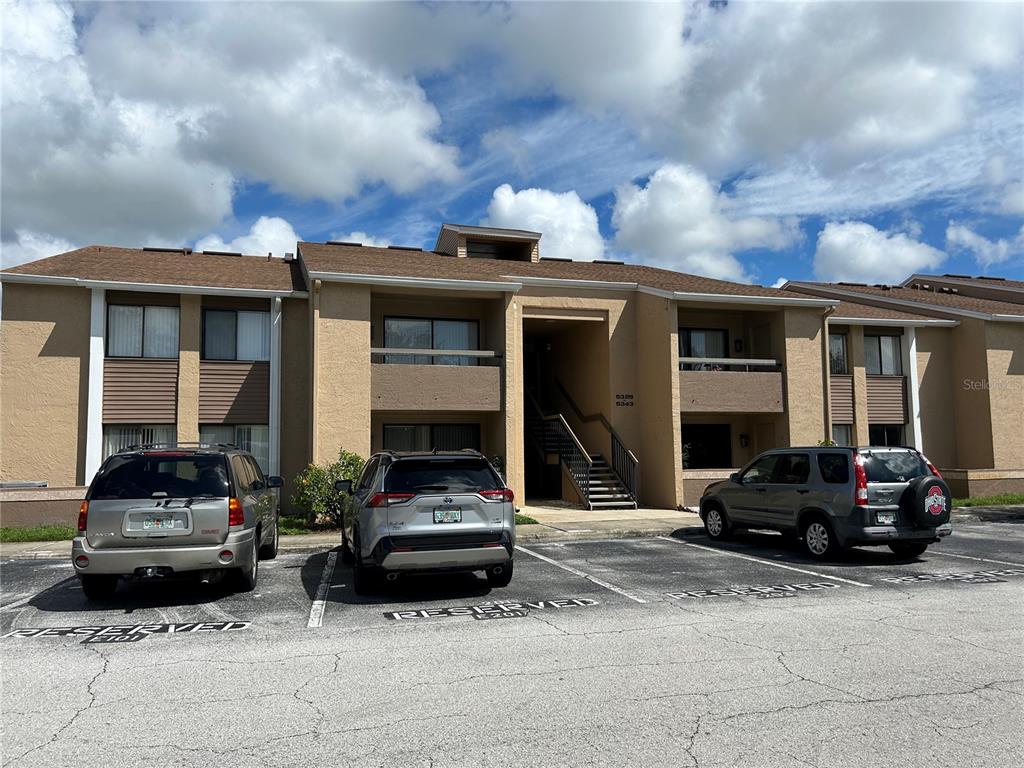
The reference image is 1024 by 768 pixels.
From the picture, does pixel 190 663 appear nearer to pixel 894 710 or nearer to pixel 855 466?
pixel 894 710

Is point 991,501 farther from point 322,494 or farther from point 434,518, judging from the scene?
point 434,518

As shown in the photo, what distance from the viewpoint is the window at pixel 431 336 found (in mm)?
19359

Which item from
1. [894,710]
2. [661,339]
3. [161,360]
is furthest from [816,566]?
[161,360]

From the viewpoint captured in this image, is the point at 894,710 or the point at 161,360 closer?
the point at 894,710

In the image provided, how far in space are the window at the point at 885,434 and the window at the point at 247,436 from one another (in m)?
17.4

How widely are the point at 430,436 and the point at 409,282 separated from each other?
4.62 m

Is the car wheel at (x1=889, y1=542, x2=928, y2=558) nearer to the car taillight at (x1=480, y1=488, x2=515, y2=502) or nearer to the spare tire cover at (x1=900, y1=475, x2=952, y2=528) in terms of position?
the spare tire cover at (x1=900, y1=475, x2=952, y2=528)

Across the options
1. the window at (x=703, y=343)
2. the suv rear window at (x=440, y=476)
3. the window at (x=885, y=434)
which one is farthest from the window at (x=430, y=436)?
the window at (x=885, y=434)

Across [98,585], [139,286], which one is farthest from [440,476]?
[139,286]

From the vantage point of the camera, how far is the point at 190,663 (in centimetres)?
625

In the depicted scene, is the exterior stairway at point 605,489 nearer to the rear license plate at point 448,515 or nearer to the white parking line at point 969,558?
the white parking line at point 969,558

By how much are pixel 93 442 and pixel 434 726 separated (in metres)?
15.0

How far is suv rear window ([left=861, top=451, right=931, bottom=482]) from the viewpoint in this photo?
11086mm

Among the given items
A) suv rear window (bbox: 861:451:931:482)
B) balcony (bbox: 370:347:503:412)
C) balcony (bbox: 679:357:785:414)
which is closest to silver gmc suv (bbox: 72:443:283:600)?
suv rear window (bbox: 861:451:931:482)
